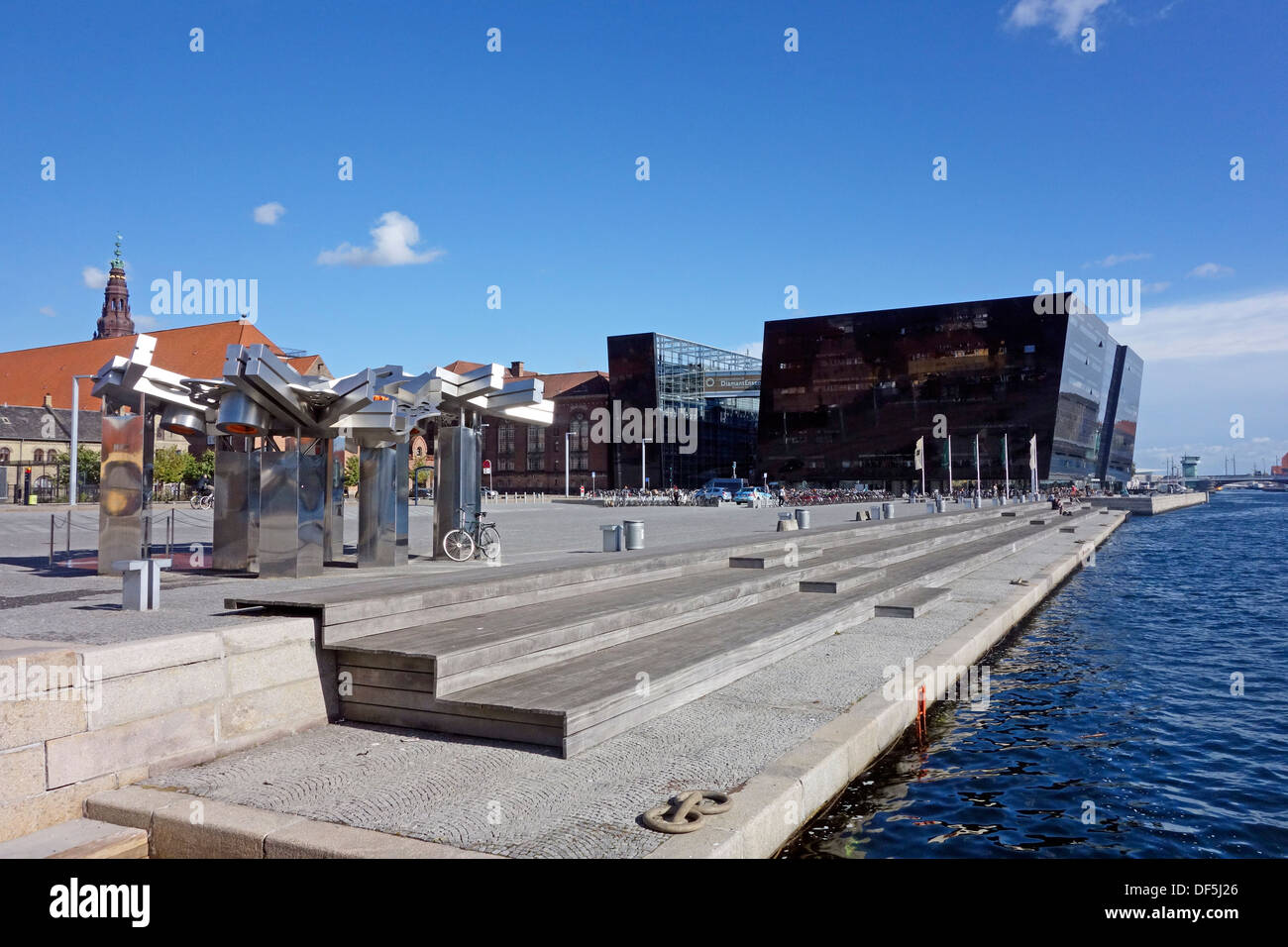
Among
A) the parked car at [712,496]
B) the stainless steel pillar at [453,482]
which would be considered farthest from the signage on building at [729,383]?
the stainless steel pillar at [453,482]

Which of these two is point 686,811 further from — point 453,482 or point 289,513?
point 453,482

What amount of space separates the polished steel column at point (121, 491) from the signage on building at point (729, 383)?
107 m

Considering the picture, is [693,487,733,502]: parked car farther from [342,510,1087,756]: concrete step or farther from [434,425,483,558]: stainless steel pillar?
[342,510,1087,756]: concrete step

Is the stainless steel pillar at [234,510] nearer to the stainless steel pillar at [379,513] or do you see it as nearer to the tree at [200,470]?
the stainless steel pillar at [379,513]

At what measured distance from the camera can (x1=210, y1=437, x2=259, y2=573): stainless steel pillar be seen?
528 inches

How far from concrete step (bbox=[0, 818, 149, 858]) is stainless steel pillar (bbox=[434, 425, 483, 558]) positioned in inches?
439

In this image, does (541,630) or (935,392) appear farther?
(935,392)

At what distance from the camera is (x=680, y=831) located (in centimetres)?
483

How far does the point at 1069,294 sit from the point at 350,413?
94.6 meters

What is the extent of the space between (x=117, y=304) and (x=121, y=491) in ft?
374

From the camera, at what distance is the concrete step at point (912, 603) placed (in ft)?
44.7

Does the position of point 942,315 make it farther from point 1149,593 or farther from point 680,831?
point 680,831

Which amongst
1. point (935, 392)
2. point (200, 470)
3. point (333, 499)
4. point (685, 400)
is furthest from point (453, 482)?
point (685, 400)

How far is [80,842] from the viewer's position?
5.00m
